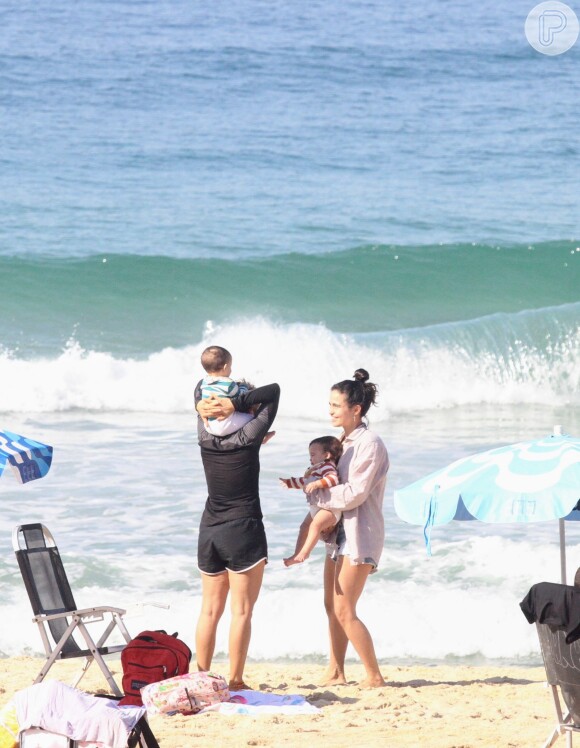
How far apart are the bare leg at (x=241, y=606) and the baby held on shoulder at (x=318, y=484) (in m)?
0.16

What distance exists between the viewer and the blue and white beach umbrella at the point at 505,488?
441 centimetres

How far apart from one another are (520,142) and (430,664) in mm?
21502

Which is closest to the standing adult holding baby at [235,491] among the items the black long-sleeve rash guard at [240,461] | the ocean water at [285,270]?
the black long-sleeve rash guard at [240,461]

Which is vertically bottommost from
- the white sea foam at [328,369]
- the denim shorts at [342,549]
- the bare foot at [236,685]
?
the bare foot at [236,685]

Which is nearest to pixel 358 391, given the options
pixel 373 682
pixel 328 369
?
pixel 373 682

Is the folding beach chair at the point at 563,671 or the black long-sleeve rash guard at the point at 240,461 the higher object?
the black long-sleeve rash guard at the point at 240,461

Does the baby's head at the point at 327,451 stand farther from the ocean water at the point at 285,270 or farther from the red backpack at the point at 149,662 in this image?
the ocean water at the point at 285,270

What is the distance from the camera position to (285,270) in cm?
2134

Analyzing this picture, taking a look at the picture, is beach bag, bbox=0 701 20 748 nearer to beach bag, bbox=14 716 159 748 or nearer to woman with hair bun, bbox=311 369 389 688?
beach bag, bbox=14 716 159 748

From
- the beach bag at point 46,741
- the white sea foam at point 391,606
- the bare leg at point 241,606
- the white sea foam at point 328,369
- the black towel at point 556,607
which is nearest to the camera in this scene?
the beach bag at point 46,741

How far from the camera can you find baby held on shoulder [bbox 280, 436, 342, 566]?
5.32m

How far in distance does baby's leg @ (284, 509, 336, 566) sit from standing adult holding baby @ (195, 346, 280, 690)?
→ 159 mm

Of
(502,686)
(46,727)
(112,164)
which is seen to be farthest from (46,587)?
(112,164)

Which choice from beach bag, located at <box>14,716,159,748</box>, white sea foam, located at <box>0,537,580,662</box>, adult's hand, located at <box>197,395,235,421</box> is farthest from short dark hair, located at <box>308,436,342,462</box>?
beach bag, located at <box>14,716,159,748</box>
